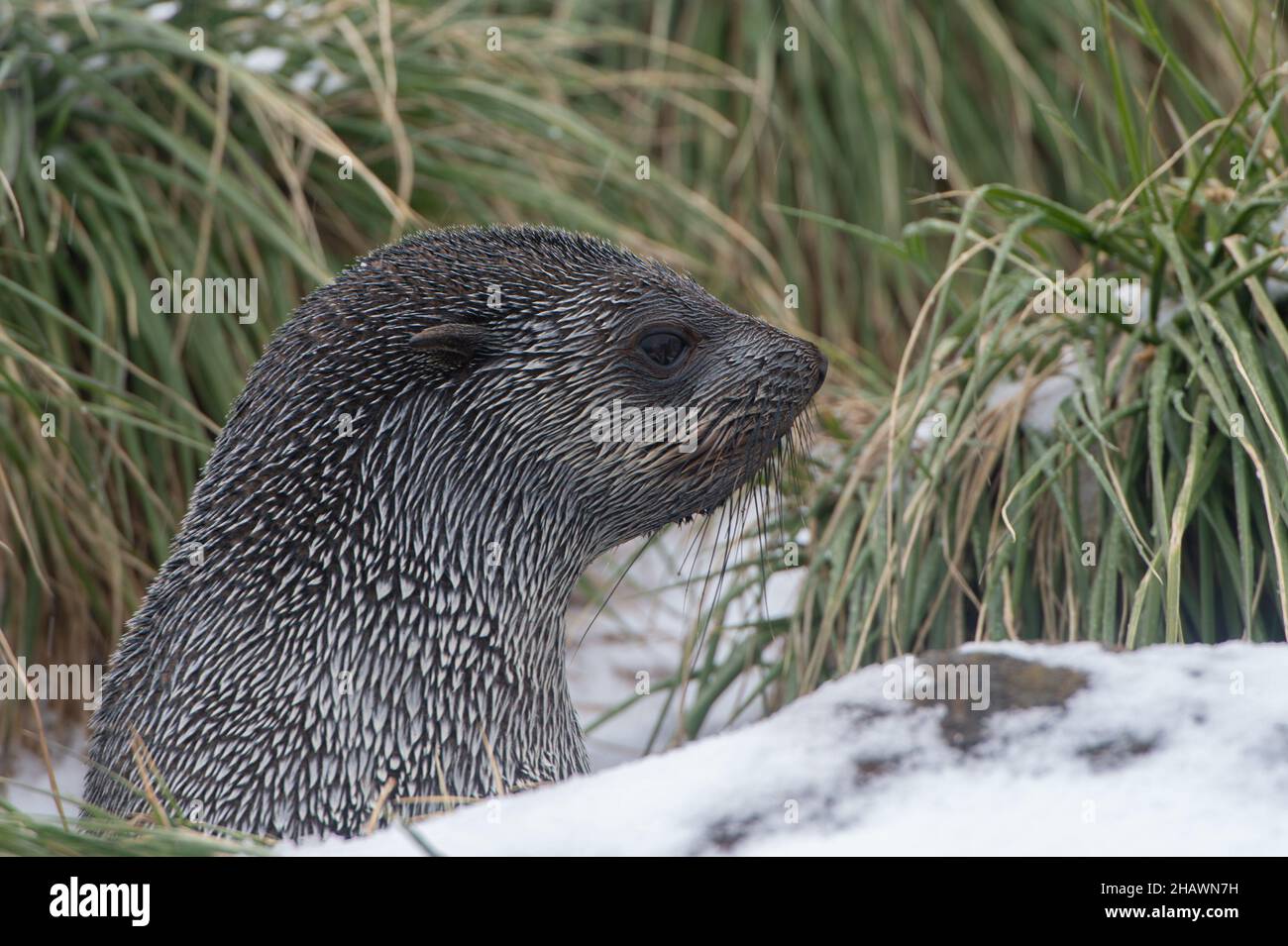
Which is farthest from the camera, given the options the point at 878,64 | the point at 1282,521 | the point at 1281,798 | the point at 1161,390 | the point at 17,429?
the point at 878,64

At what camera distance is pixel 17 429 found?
15.2ft

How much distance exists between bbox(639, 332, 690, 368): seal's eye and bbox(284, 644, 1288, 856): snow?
1085mm

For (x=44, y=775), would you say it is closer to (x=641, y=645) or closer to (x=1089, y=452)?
(x=641, y=645)

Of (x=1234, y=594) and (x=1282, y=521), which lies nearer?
(x=1282, y=521)

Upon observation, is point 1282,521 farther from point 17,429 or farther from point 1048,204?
point 17,429

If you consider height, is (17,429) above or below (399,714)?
above

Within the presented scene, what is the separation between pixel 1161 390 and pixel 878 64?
332 centimetres

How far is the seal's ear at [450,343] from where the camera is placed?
3357 millimetres

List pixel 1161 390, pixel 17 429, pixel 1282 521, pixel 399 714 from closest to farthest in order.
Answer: pixel 399 714
pixel 1282 521
pixel 1161 390
pixel 17 429

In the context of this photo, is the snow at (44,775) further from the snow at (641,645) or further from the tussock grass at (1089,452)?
the tussock grass at (1089,452)

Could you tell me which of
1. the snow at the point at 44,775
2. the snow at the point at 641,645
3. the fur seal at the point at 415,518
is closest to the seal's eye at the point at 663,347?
the fur seal at the point at 415,518

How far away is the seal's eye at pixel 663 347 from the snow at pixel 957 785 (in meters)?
1.09

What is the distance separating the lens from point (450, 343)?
11.2ft

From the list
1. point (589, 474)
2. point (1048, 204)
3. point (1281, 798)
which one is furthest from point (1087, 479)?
point (1281, 798)
